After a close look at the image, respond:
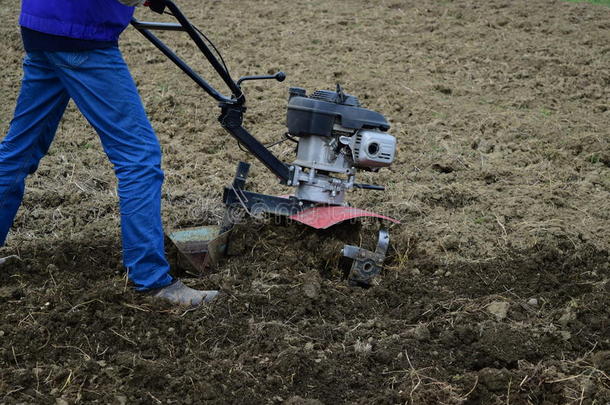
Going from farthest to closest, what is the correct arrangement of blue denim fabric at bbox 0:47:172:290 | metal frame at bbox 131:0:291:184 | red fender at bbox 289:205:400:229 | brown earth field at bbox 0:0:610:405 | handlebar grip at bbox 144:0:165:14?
red fender at bbox 289:205:400:229 → metal frame at bbox 131:0:291:184 → handlebar grip at bbox 144:0:165:14 → blue denim fabric at bbox 0:47:172:290 → brown earth field at bbox 0:0:610:405

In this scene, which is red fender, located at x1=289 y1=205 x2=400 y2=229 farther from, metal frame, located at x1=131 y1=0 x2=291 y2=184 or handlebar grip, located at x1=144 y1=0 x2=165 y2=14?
handlebar grip, located at x1=144 y1=0 x2=165 y2=14

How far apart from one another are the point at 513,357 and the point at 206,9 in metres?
6.72

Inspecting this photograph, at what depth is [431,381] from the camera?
3115mm

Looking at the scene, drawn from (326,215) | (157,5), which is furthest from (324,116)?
(157,5)

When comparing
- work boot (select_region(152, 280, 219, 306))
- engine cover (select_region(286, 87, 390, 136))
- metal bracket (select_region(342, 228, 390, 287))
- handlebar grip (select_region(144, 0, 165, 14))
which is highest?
handlebar grip (select_region(144, 0, 165, 14))

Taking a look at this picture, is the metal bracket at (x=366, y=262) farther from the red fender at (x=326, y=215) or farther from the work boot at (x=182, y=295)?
the work boot at (x=182, y=295)

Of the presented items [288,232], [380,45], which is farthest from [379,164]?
[380,45]

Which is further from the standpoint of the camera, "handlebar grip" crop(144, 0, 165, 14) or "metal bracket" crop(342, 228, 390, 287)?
"metal bracket" crop(342, 228, 390, 287)

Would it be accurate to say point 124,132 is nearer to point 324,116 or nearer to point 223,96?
point 223,96

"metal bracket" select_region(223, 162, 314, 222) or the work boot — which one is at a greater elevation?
"metal bracket" select_region(223, 162, 314, 222)

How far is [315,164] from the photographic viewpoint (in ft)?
13.3

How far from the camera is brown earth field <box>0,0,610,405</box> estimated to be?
3.08 metres

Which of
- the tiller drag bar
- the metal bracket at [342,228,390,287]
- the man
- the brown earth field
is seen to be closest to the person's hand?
the man

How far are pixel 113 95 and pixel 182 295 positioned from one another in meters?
0.92
